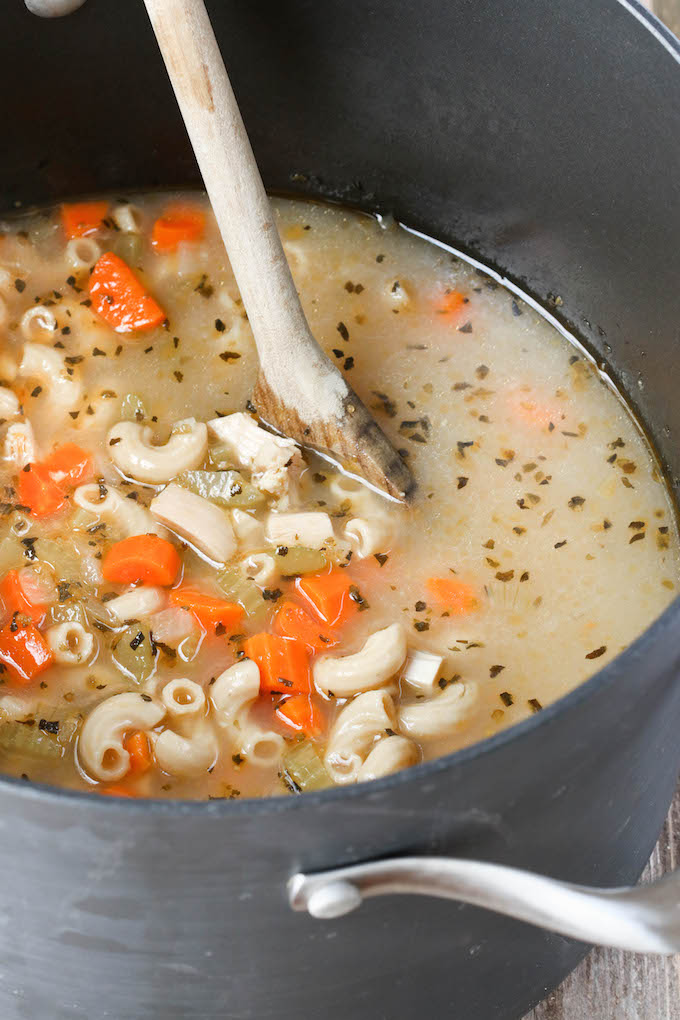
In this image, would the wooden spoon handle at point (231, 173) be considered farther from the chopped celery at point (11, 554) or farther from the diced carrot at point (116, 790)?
the diced carrot at point (116, 790)

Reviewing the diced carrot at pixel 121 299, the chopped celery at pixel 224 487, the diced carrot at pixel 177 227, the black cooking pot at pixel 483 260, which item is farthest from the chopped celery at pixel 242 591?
the diced carrot at pixel 177 227

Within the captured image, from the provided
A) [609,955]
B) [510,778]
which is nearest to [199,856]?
[510,778]

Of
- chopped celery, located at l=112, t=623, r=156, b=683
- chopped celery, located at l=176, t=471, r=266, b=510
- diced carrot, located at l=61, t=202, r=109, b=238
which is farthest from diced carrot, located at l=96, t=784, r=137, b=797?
diced carrot, located at l=61, t=202, r=109, b=238

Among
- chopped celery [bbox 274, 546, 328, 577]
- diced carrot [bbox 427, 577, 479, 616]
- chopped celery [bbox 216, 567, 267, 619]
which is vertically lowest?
chopped celery [bbox 216, 567, 267, 619]

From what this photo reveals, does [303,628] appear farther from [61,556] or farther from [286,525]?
[61,556]

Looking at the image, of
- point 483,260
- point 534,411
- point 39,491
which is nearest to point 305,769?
point 39,491

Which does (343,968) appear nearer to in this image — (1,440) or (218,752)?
(218,752)

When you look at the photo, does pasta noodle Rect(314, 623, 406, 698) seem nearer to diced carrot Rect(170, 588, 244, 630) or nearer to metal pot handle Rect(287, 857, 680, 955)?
diced carrot Rect(170, 588, 244, 630)
